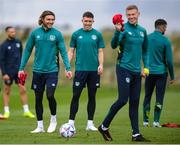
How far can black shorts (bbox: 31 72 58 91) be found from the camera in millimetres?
16062

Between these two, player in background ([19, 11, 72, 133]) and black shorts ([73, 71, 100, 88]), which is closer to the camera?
player in background ([19, 11, 72, 133])

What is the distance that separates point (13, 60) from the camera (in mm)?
21484

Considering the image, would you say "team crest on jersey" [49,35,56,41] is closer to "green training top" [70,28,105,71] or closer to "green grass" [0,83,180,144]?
"green training top" [70,28,105,71]

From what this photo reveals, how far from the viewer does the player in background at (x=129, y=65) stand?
1452cm

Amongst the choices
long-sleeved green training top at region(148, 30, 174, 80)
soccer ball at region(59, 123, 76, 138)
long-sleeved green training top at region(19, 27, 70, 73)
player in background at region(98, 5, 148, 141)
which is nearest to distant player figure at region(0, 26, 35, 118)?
long-sleeved green training top at region(148, 30, 174, 80)

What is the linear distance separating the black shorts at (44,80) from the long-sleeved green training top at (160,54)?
2943 millimetres

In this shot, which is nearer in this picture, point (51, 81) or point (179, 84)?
point (51, 81)

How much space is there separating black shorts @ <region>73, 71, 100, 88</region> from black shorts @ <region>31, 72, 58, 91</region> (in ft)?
2.00

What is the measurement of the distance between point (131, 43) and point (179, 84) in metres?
33.1

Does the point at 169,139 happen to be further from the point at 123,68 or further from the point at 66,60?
the point at 66,60

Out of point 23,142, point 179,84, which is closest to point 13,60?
point 23,142

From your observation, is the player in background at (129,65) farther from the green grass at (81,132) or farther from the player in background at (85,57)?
the player in background at (85,57)

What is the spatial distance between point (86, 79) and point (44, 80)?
102 centimetres

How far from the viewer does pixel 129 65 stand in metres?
14.6
